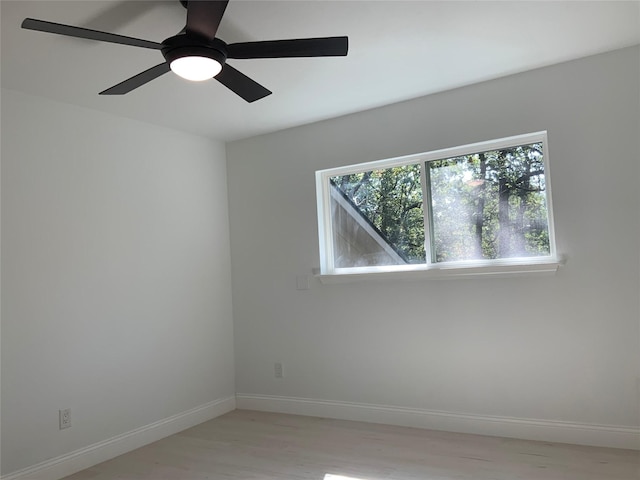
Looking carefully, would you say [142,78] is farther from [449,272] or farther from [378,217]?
[449,272]

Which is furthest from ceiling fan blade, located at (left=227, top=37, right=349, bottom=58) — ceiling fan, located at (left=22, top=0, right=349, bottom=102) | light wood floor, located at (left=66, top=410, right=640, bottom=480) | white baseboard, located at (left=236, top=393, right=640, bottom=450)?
white baseboard, located at (left=236, top=393, right=640, bottom=450)

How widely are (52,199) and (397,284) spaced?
234 cm

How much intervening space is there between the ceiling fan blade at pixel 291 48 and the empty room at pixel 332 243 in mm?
14

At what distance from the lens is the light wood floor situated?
2.62m

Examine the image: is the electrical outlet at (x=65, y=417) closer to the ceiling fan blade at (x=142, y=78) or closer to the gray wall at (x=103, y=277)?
the gray wall at (x=103, y=277)

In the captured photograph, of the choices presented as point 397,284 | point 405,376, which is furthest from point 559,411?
point 397,284

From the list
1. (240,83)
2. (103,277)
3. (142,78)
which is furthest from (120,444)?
(240,83)

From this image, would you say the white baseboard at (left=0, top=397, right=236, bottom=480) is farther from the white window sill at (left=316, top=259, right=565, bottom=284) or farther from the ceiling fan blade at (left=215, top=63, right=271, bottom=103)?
the ceiling fan blade at (left=215, top=63, right=271, bottom=103)

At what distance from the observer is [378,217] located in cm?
379

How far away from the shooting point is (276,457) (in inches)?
119

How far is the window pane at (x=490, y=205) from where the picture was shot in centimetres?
317

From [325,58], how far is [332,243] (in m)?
1.65

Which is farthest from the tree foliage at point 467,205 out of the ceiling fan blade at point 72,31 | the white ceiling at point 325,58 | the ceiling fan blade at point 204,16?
the ceiling fan blade at point 72,31

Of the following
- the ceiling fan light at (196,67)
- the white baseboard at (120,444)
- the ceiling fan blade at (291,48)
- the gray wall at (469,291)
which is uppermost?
the ceiling fan blade at (291,48)
